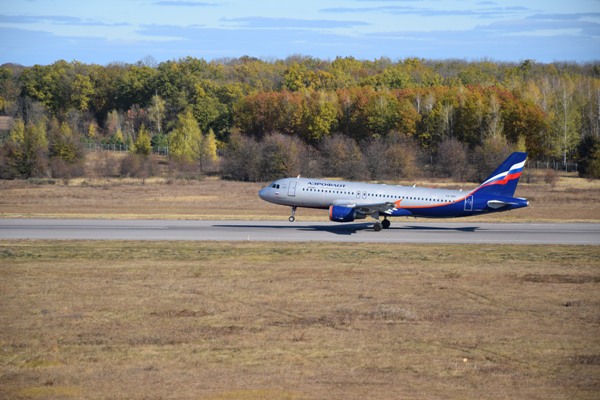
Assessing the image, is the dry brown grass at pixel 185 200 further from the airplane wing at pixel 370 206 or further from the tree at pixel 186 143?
the tree at pixel 186 143

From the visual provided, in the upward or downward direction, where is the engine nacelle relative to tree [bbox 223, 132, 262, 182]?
downward

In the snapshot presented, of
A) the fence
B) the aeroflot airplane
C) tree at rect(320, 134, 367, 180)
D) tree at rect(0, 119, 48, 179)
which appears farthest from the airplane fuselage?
the fence

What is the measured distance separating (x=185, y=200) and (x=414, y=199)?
33.2 metres

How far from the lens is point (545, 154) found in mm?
124375

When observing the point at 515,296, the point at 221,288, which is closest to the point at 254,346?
the point at 221,288

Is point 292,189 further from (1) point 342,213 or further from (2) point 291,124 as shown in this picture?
(2) point 291,124

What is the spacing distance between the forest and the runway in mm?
48554

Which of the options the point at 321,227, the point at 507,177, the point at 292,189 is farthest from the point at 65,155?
the point at 507,177

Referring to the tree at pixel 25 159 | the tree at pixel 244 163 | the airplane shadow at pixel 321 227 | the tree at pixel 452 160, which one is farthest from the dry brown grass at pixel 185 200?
the tree at pixel 452 160

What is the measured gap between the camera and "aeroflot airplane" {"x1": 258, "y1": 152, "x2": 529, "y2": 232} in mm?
53531

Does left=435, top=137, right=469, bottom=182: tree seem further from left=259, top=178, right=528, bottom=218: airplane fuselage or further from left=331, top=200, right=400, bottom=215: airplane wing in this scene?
left=331, top=200, right=400, bottom=215: airplane wing

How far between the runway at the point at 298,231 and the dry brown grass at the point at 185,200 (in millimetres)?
4870

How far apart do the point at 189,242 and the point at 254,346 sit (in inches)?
940

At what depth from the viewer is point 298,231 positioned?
5453 centimetres
